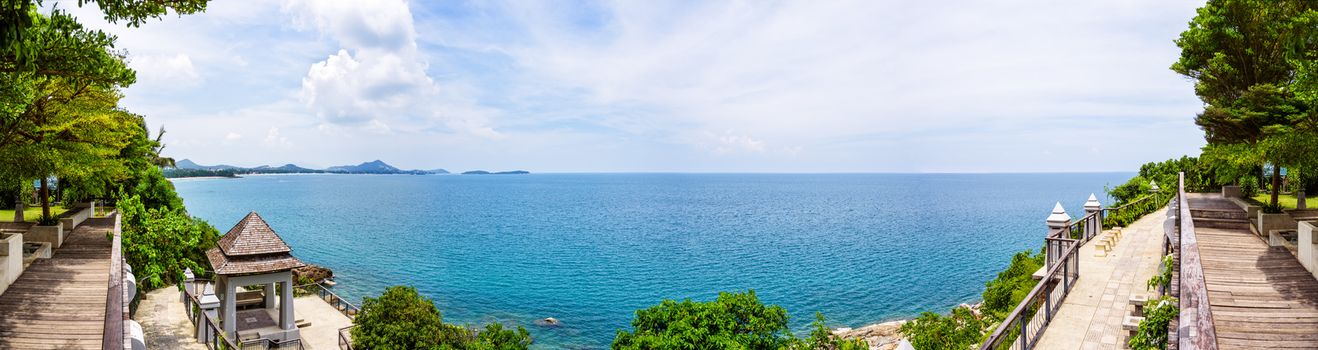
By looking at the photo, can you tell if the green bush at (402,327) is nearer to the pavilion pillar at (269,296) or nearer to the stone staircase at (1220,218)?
the pavilion pillar at (269,296)

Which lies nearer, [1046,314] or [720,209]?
[1046,314]

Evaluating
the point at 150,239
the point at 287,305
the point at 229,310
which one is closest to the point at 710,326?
the point at 287,305

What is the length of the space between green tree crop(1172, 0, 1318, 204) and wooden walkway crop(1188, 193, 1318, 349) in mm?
3388

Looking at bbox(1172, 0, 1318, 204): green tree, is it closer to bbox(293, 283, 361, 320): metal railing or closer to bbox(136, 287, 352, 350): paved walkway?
bbox(136, 287, 352, 350): paved walkway

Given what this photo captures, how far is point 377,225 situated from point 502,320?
174 ft

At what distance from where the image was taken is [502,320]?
3238cm

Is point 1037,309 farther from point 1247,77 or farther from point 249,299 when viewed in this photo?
point 249,299

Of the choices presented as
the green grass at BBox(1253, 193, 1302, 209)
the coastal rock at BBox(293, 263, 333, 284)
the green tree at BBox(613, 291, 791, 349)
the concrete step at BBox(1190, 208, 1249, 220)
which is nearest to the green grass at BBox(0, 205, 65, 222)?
the coastal rock at BBox(293, 263, 333, 284)

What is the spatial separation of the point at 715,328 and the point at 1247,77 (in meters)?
18.9

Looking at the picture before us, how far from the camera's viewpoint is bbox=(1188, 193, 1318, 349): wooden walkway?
8703 mm

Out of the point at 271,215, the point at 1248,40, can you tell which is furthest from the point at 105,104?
the point at 271,215

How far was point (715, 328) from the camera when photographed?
47.2 ft

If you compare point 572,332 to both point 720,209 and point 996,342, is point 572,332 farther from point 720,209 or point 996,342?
point 720,209

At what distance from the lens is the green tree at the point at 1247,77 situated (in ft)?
52.8
